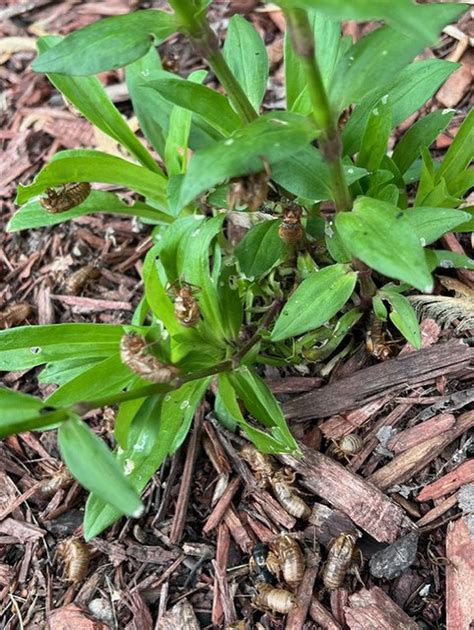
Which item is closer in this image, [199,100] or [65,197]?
[199,100]

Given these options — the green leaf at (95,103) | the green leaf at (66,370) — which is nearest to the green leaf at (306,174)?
the green leaf at (95,103)

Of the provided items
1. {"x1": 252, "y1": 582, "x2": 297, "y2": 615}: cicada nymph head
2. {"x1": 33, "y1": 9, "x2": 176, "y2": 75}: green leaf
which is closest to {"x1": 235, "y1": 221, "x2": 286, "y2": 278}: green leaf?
{"x1": 33, "y1": 9, "x2": 176, "y2": 75}: green leaf

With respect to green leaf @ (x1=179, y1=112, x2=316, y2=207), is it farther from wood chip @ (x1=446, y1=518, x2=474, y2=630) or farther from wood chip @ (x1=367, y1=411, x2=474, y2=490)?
wood chip @ (x1=446, y1=518, x2=474, y2=630)

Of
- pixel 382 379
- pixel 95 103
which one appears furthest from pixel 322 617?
pixel 95 103

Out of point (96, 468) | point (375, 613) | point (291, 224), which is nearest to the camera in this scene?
point (96, 468)

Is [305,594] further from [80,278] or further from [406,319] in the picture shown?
[80,278]

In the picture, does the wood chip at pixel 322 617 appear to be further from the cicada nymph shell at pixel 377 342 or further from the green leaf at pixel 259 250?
the green leaf at pixel 259 250

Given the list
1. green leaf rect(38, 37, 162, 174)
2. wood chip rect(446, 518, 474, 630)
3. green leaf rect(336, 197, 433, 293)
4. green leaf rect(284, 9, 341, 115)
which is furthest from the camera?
green leaf rect(38, 37, 162, 174)
